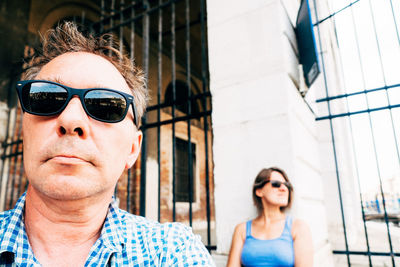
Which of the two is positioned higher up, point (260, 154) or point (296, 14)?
point (296, 14)

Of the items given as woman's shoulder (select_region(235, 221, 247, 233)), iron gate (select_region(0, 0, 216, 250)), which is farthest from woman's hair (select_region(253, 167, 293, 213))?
iron gate (select_region(0, 0, 216, 250))

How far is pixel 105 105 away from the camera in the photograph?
104 centimetres

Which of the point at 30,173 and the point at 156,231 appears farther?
the point at 156,231

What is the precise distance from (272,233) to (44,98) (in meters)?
1.84

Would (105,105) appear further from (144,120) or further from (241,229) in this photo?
(144,120)

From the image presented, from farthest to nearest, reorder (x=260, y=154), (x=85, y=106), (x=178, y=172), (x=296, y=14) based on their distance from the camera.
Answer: (x=178, y=172)
(x=296, y=14)
(x=260, y=154)
(x=85, y=106)

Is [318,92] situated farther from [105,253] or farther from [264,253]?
[105,253]

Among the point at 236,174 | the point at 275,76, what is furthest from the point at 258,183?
the point at 275,76

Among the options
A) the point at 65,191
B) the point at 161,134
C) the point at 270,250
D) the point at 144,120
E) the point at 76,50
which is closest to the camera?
the point at 65,191

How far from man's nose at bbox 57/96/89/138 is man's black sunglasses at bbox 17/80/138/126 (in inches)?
0.6

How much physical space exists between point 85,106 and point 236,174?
1.53 metres

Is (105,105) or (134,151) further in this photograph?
(134,151)

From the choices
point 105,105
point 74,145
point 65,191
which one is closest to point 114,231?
point 65,191

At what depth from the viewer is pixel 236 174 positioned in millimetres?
2252
